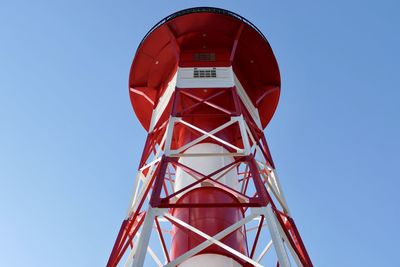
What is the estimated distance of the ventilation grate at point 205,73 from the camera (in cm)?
1493

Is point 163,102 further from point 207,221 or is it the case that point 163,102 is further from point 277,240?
point 277,240

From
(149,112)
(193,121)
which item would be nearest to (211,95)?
(193,121)

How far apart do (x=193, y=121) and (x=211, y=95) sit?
1061 millimetres

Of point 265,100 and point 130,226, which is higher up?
point 265,100

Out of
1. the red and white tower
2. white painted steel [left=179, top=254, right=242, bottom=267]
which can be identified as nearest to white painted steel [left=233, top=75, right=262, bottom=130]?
the red and white tower

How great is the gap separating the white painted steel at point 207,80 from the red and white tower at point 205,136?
0.11 feet

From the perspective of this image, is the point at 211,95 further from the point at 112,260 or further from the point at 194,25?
the point at 112,260

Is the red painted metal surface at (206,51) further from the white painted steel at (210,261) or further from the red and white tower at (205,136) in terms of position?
the white painted steel at (210,261)

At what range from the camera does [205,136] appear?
12250 mm

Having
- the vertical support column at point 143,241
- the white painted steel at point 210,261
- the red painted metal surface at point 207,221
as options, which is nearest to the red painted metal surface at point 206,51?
the red painted metal surface at point 207,221

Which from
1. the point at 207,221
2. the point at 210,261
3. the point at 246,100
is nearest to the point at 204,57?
the point at 246,100

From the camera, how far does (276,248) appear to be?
8.68m

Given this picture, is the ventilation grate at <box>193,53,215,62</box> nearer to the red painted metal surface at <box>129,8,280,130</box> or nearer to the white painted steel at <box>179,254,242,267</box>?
the red painted metal surface at <box>129,8,280,130</box>

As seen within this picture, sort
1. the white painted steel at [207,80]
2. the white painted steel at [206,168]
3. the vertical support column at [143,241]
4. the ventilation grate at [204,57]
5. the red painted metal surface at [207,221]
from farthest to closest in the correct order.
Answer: the ventilation grate at [204,57]
the white painted steel at [207,80]
the white painted steel at [206,168]
the red painted metal surface at [207,221]
the vertical support column at [143,241]
